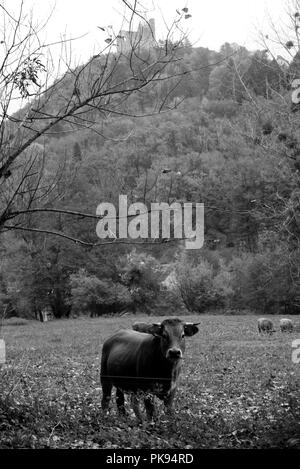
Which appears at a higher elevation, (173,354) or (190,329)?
(190,329)

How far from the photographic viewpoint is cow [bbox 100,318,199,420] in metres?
8.80

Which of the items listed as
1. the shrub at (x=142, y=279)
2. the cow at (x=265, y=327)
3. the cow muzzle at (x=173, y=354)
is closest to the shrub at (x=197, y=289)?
the shrub at (x=142, y=279)

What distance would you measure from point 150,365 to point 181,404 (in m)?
1.86

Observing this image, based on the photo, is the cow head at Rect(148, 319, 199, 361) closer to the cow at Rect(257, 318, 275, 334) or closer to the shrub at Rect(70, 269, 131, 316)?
the cow at Rect(257, 318, 275, 334)

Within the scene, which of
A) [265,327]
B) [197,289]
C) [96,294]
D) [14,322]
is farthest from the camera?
[197,289]

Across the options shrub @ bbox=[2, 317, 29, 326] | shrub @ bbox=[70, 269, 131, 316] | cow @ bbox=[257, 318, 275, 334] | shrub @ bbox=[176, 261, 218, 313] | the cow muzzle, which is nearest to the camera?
the cow muzzle

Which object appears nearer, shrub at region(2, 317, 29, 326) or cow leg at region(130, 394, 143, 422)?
cow leg at region(130, 394, 143, 422)

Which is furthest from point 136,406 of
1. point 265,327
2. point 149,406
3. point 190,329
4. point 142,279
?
point 142,279

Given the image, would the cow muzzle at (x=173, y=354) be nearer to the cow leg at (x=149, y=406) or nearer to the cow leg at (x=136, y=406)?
the cow leg at (x=149, y=406)

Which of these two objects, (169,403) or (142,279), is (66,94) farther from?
(142,279)

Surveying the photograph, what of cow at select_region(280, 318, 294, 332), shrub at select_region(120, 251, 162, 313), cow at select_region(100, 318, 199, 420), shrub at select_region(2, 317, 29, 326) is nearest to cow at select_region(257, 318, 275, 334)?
cow at select_region(280, 318, 294, 332)

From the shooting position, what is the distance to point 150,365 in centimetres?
905
